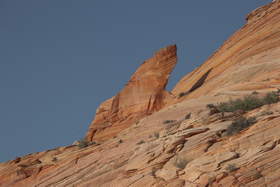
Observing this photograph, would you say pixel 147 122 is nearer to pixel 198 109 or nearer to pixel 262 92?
pixel 198 109

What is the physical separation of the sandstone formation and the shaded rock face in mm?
83

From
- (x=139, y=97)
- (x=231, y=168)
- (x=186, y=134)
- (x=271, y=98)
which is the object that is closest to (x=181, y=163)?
(x=186, y=134)

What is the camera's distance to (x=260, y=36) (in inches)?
1804

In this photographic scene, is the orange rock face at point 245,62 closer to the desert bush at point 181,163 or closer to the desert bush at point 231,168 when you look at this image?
the desert bush at point 181,163

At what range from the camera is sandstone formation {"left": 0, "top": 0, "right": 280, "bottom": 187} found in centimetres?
2477

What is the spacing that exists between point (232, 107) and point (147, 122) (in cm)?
617

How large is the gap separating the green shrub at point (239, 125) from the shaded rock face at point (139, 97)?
1949 centimetres

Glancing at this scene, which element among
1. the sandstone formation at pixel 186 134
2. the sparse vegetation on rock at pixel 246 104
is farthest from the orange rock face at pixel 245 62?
the sparse vegetation on rock at pixel 246 104

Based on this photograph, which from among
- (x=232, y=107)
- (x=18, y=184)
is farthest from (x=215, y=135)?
(x=18, y=184)

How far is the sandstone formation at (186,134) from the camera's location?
2477cm

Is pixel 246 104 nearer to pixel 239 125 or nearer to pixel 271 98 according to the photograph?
pixel 271 98

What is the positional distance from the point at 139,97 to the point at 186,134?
67.4 ft

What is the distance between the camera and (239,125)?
2716cm

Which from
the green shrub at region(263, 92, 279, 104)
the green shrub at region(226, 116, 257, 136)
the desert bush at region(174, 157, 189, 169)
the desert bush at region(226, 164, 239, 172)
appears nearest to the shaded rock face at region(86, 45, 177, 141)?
the green shrub at region(263, 92, 279, 104)
